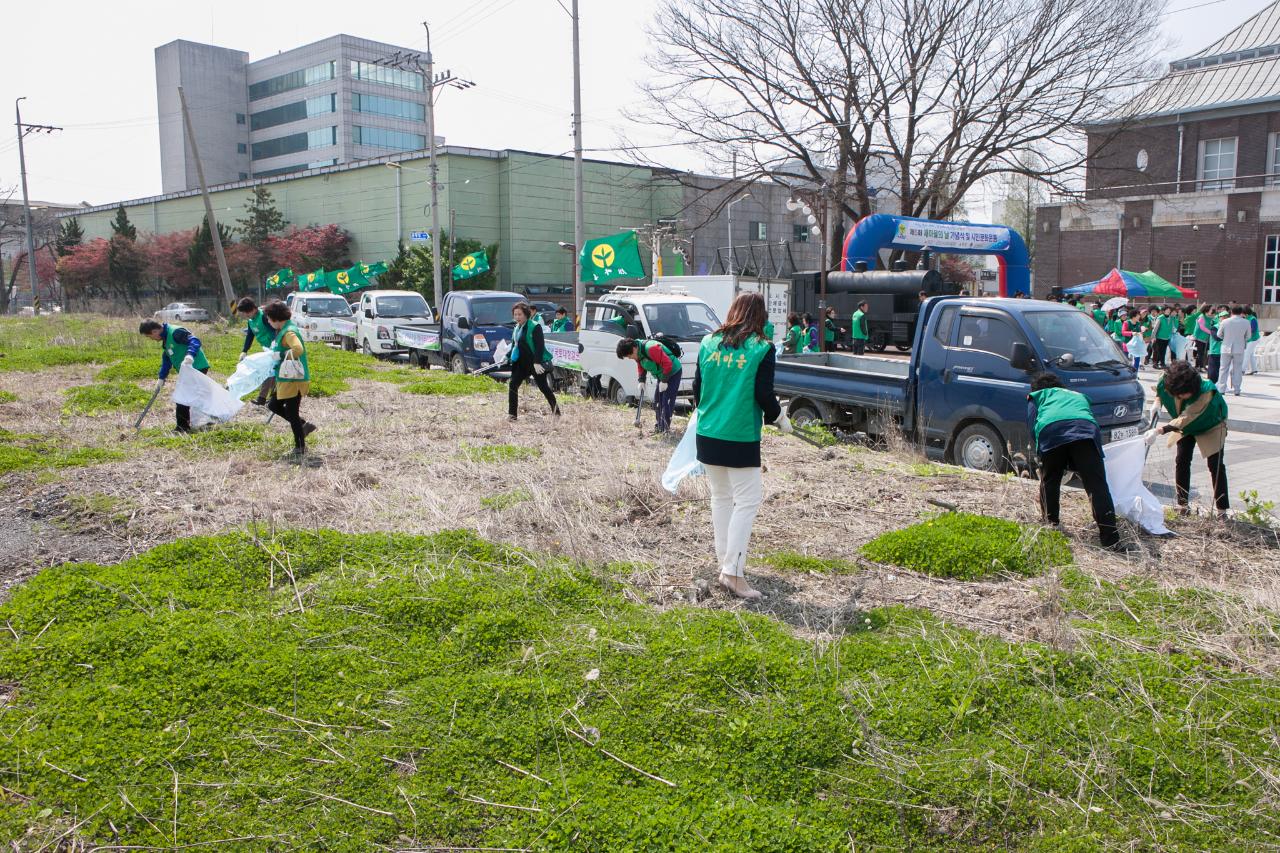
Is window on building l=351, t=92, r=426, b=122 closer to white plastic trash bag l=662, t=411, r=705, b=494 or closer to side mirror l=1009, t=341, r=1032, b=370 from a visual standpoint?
side mirror l=1009, t=341, r=1032, b=370

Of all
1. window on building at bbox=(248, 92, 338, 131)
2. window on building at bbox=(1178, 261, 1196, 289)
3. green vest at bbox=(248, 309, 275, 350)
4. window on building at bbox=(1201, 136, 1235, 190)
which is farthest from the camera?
window on building at bbox=(248, 92, 338, 131)

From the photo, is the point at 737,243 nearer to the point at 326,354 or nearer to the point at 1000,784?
the point at 326,354

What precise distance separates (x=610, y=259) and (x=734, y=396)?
21.9 m

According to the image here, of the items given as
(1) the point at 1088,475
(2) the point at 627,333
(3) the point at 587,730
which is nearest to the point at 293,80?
(2) the point at 627,333

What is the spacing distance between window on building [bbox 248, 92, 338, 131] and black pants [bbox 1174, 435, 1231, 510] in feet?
232

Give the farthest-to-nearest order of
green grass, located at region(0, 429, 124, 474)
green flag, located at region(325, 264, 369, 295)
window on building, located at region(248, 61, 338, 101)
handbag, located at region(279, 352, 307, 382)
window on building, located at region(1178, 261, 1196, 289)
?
1. window on building, located at region(248, 61, 338, 101)
2. window on building, located at region(1178, 261, 1196, 289)
3. green flag, located at region(325, 264, 369, 295)
4. handbag, located at region(279, 352, 307, 382)
5. green grass, located at region(0, 429, 124, 474)

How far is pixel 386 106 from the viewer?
70.3 metres

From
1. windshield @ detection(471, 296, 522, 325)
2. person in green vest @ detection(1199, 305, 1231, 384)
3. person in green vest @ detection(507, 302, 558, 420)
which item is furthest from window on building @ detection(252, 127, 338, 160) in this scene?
person in green vest @ detection(507, 302, 558, 420)

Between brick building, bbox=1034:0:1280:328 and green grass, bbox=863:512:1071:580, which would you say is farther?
brick building, bbox=1034:0:1280:328

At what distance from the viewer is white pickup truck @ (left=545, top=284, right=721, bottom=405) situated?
45.5 feet

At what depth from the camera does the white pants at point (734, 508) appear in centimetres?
510

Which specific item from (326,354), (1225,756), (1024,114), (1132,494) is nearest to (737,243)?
(1024,114)


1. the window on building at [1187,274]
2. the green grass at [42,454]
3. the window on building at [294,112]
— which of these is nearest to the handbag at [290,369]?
the green grass at [42,454]

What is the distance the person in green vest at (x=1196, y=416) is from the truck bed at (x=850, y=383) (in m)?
3.29
